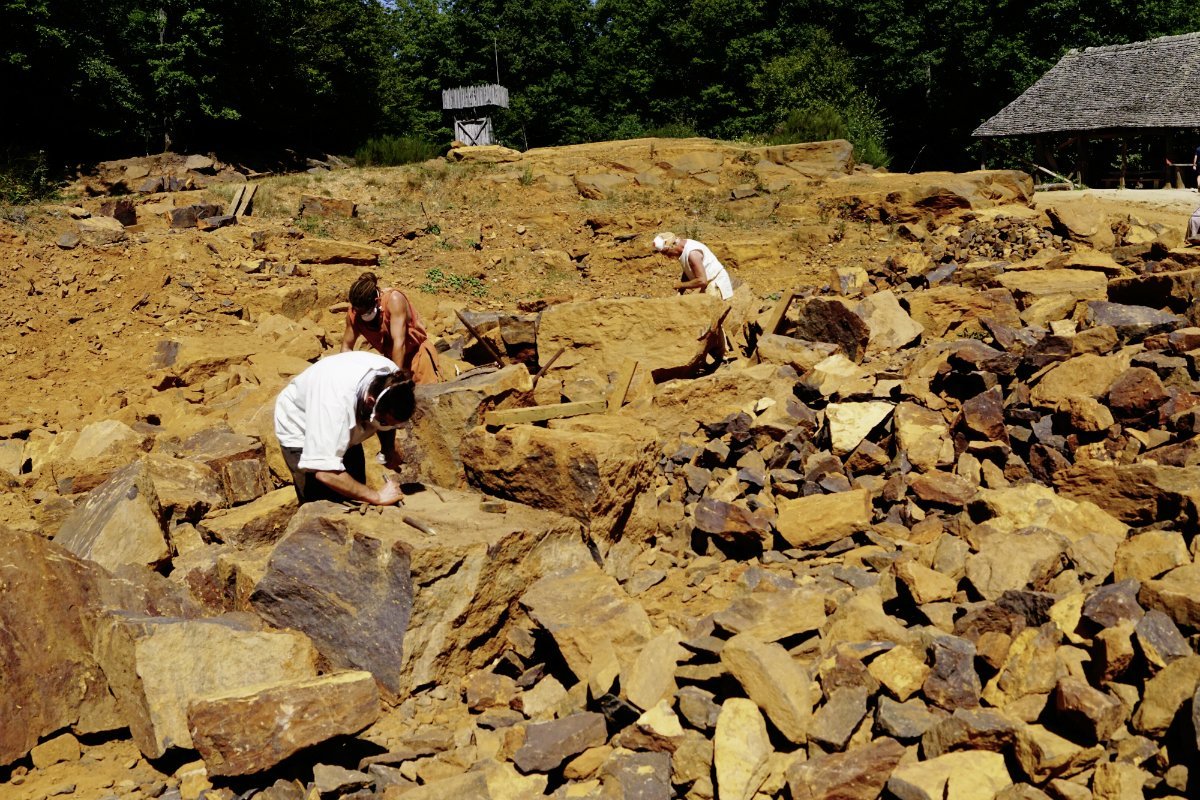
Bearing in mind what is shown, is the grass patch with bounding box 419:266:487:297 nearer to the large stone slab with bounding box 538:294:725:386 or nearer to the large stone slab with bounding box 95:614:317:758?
the large stone slab with bounding box 538:294:725:386

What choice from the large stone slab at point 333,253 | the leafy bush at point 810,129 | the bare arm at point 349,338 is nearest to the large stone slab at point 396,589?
the bare arm at point 349,338

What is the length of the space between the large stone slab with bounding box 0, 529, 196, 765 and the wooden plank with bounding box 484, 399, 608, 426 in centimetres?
216

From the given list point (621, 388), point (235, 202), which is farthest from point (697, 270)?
point (235, 202)

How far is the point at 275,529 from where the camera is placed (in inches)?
208

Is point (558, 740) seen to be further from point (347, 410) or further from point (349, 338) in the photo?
point (349, 338)

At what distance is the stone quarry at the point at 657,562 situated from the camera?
3.30 metres

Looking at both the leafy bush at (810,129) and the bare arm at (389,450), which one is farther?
the leafy bush at (810,129)

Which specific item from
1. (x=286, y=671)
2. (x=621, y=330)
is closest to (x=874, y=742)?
(x=286, y=671)

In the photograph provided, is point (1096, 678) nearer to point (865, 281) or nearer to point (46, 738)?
point (46, 738)

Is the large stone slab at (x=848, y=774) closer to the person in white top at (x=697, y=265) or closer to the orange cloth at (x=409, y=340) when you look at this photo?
the orange cloth at (x=409, y=340)

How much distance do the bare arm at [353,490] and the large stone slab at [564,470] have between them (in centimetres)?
75

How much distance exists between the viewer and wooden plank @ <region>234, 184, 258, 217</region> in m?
14.6

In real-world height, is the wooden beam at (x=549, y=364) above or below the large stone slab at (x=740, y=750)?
above

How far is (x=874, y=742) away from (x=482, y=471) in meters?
2.68
